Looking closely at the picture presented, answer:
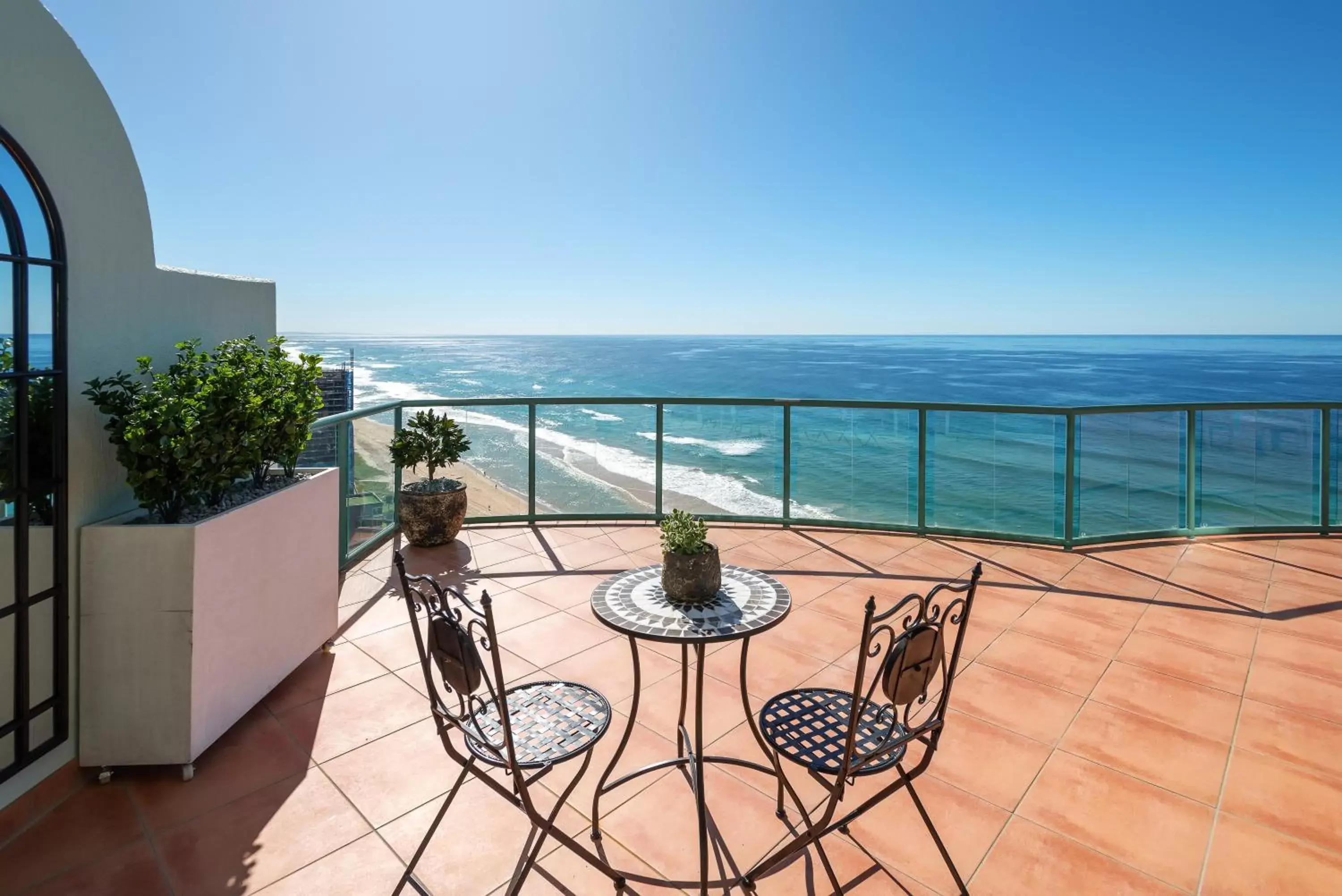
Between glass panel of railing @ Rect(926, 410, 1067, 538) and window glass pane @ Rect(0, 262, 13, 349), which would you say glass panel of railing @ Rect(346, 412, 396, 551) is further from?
glass panel of railing @ Rect(926, 410, 1067, 538)

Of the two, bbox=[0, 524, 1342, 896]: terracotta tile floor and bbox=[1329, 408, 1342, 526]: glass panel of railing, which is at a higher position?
bbox=[1329, 408, 1342, 526]: glass panel of railing

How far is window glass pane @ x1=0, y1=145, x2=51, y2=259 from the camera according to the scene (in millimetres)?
1612

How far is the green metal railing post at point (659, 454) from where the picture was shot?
16.1 feet

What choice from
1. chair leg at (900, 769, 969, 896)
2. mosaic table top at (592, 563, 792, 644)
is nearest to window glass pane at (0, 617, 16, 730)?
mosaic table top at (592, 563, 792, 644)

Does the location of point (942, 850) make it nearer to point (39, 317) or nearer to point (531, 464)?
point (39, 317)

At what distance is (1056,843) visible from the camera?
165 cm

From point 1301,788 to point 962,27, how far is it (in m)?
7.95

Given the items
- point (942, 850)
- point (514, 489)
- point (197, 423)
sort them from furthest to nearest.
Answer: point (514, 489) → point (197, 423) → point (942, 850)

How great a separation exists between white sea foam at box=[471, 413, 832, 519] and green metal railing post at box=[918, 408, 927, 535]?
644 mm

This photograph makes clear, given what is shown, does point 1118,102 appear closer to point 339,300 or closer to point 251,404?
point 251,404

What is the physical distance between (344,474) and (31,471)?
1.96m

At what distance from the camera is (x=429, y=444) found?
14.1 ft

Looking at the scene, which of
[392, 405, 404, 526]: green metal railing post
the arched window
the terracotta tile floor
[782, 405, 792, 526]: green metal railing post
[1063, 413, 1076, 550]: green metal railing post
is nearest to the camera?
the terracotta tile floor

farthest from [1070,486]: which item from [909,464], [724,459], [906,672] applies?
[906,672]
